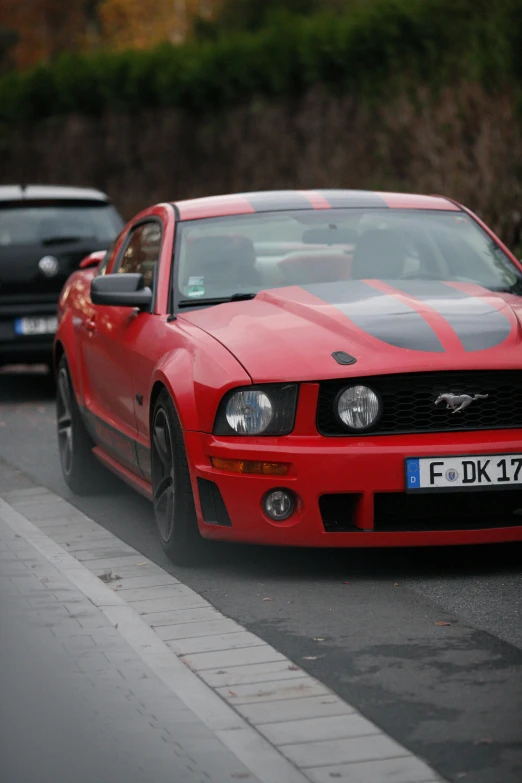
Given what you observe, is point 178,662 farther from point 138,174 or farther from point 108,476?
point 138,174

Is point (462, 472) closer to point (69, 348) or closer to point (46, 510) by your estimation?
point (46, 510)

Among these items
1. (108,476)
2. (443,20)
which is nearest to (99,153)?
(443,20)

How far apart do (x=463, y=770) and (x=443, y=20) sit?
16.0 metres

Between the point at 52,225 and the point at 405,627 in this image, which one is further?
the point at 52,225

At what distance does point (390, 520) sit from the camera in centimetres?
619

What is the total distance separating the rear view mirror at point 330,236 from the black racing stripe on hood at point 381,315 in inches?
20.7

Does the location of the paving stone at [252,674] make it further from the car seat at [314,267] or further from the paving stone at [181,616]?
the car seat at [314,267]

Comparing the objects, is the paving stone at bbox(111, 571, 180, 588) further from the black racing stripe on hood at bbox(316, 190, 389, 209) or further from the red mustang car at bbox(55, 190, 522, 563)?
the black racing stripe on hood at bbox(316, 190, 389, 209)

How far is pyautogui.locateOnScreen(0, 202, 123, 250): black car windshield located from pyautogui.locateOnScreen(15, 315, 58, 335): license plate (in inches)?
26.9

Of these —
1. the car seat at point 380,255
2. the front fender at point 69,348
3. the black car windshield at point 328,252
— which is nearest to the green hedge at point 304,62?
the front fender at point 69,348

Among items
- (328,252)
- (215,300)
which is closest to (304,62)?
(328,252)

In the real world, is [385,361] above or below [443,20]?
below

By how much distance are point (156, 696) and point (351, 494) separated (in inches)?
64.1

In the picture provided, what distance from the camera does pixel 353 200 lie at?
26.0 feet
